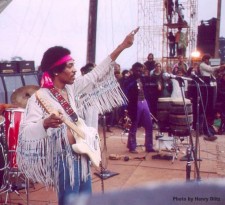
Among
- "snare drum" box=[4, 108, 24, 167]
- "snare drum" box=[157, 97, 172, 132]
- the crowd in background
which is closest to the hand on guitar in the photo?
"snare drum" box=[4, 108, 24, 167]

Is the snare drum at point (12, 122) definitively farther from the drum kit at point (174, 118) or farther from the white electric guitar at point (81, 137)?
the drum kit at point (174, 118)

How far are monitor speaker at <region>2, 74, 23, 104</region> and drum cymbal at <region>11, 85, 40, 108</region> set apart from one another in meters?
4.83

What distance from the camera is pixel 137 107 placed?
8.21 m

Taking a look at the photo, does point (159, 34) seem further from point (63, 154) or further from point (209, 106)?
point (63, 154)

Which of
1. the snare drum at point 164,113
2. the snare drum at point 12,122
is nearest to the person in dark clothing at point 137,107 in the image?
the snare drum at point 164,113

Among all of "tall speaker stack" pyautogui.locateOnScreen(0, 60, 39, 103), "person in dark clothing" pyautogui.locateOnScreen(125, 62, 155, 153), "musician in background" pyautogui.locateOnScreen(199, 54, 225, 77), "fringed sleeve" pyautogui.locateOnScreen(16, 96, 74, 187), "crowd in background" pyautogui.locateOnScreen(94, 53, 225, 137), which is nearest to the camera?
"fringed sleeve" pyautogui.locateOnScreen(16, 96, 74, 187)

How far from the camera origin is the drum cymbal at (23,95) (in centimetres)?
589

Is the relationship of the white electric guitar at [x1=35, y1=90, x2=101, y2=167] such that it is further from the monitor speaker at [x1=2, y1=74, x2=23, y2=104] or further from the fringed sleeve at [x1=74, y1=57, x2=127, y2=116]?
the monitor speaker at [x1=2, y1=74, x2=23, y2=104]

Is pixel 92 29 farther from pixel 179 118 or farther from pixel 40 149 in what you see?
pixel 40 149

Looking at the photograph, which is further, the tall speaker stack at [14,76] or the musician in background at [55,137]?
the tall speaker stack at [14,76]

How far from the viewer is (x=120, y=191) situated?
100cm

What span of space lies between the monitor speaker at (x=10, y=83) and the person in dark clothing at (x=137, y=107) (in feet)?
12.8

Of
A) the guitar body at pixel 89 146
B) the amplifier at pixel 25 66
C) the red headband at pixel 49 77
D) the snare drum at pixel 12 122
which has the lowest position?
the snare drum at pixel 12 122

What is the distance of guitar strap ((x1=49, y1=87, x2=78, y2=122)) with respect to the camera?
2.90 m
